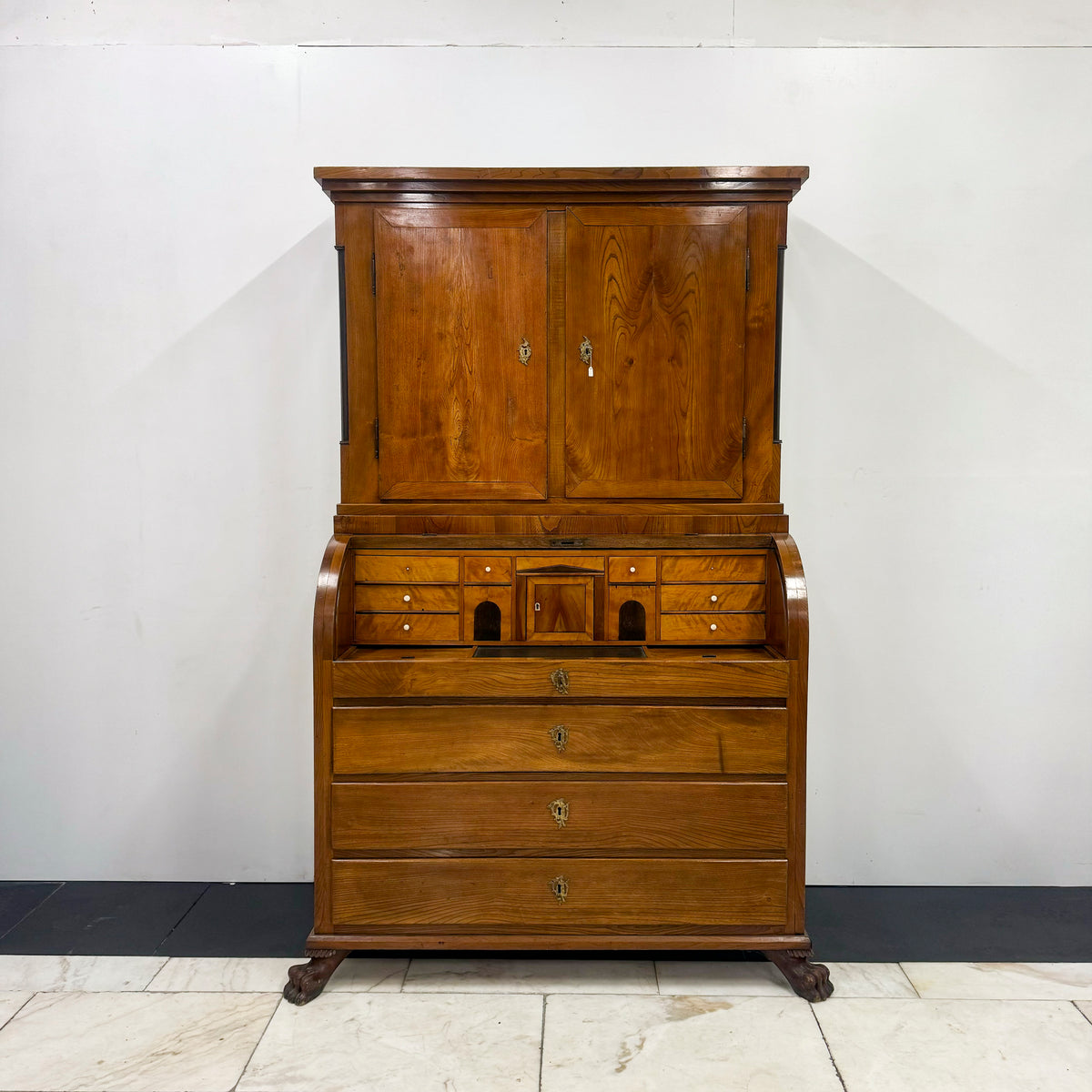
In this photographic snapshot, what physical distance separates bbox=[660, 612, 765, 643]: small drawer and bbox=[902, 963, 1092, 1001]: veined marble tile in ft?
3.25

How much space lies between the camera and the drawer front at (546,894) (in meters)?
2.16

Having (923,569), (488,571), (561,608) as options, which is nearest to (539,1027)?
(561,608)

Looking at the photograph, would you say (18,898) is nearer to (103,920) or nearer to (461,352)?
(103,920)

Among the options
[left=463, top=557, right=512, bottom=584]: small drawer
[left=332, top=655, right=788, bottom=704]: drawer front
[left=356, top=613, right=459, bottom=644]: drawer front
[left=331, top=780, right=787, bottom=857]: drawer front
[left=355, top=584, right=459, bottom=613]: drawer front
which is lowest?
[left=331, top=780, right=787, bottom=857]: drawer front

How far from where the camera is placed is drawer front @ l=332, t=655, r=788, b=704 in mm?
2131

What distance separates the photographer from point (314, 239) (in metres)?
2.68

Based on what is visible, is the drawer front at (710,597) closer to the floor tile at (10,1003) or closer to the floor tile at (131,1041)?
the floor tile at (131,1041)

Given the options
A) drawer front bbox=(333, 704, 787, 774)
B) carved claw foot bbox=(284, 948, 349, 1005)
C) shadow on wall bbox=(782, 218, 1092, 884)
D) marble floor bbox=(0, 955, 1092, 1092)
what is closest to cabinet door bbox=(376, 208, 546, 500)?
drawer front bbox=(333, 704, 787, 774)

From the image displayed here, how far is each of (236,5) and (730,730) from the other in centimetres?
259

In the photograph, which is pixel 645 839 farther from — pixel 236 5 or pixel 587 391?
pixel 236 5

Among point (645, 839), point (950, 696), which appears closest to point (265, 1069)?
point (645, 839)

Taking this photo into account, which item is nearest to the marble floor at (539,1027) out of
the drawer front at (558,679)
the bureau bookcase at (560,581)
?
the bureau bookcase at (560,581)

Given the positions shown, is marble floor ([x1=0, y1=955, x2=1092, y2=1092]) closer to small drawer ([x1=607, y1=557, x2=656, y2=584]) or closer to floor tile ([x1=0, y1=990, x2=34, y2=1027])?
floor tile ([x1=0, y1=990, x2=34, y2=1027])

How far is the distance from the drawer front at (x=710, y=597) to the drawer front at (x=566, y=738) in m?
0.30
